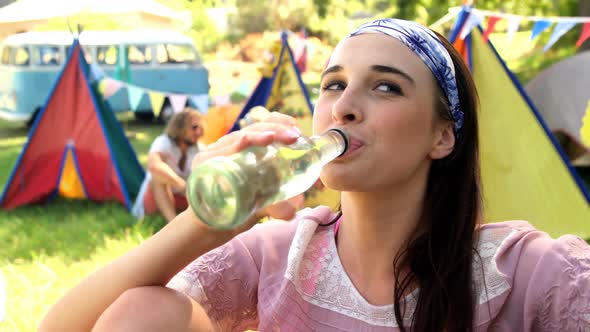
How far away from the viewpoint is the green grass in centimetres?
324

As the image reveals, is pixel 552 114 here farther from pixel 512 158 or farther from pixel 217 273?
pixel 217 273

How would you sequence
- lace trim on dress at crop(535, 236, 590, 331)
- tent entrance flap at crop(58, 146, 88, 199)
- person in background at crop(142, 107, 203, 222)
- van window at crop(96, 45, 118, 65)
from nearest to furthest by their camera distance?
lace trim on dress at crop(535, 236, 590, 331), person in background at crop(142, 107, 203, 222), tent entrance flap at crop(58, 146, 88, 199), van window at crop(96, 45, 118, 65)

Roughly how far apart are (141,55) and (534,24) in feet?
24.9

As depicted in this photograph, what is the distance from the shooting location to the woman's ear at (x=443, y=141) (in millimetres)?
1355

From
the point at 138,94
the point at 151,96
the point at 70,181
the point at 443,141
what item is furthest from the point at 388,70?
the point at 70,181

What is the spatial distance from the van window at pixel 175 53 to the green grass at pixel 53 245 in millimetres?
5267

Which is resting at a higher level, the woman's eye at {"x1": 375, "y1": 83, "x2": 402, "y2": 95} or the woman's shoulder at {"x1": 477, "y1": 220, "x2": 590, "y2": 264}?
the woman's eye at {"x1": 375, "y1": 83, "x2": 402, "y2": 95}

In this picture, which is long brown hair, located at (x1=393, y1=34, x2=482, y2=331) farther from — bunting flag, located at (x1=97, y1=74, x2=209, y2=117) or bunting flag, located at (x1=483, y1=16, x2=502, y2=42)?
bunting flag, located at (x1=97, y1=74, x2=209, y2=117)

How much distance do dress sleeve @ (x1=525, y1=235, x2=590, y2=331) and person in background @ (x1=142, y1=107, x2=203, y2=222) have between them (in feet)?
11.8

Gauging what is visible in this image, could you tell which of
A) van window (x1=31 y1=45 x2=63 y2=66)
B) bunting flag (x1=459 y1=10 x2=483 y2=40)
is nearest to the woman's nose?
bunting flag (x1=459 y1=10 x2=483 y2=40)

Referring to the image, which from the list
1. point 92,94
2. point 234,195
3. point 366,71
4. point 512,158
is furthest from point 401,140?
point 92,94

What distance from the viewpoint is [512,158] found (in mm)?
3984

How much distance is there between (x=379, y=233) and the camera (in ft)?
4.42

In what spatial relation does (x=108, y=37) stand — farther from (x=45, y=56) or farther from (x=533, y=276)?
(x=533, y=276)
